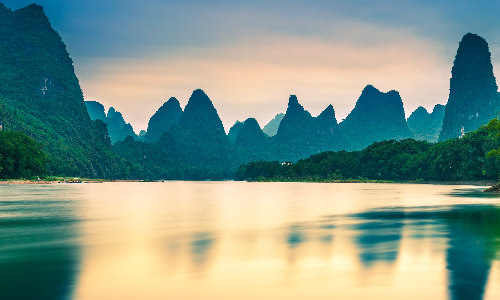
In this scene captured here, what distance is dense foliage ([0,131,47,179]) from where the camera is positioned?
84000 millimetres

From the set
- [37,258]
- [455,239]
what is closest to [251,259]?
[37,258]

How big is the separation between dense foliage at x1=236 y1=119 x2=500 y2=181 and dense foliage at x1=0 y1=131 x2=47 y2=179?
7502 cm

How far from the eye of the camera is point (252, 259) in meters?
13.9

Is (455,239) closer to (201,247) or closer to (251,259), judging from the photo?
(251,259)

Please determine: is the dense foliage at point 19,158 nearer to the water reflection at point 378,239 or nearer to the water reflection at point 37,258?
the water reflection at point 37,258

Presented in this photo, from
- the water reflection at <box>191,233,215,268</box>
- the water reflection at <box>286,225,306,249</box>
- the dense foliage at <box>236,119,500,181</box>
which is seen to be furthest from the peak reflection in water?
the dense foliage at <box>236,119,500,181</box>

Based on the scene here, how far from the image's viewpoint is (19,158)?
87.6 m

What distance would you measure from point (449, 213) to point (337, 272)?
20.1 m

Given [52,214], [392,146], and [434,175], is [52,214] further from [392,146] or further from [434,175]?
[392,146]

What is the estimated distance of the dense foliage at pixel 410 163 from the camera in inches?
3297

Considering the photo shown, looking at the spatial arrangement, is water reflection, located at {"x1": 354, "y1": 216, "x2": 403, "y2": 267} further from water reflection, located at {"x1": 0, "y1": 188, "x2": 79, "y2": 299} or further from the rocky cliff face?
the rocky cliff face

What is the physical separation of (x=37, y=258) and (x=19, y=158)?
82666mm

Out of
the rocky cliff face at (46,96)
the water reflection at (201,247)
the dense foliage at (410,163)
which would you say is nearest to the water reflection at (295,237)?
the water reflection at (201,247)

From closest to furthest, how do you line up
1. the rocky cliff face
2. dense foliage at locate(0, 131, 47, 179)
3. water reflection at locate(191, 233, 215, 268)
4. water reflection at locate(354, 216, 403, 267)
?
water reflection at locate(191, 233, 215, 268) < water reflection at locate(354, 216, 403, 267) < dense foliage at locate(0, 131, 47, 179) < the rocky cliff face
